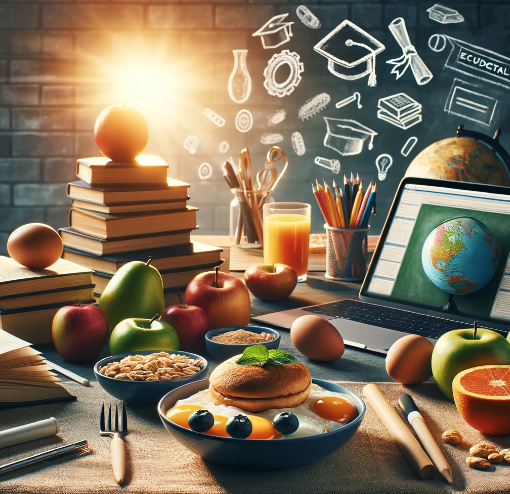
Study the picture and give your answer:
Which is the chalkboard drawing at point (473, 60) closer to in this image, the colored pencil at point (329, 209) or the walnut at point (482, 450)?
the colored pencil at point (329, 209)

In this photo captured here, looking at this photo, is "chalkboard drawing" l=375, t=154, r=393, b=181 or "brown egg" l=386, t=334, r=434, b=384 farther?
"chalkboard drawing" l=375, t=154, r=393, b=181

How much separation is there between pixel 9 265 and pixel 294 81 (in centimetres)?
245

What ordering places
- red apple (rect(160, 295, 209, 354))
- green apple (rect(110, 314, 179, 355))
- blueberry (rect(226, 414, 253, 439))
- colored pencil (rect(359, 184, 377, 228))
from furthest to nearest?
colored pencil (rect(359, 184, 377, 228)) < red apple (rect(160, 295, 209, 354)) < green apple (rect(110, 314, 179, 355)) < blueberry (rect(226, 414, 253, 439))

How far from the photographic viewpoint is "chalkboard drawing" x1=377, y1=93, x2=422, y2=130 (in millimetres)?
3445

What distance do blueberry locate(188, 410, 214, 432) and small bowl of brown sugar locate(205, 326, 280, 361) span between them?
0.35 metres

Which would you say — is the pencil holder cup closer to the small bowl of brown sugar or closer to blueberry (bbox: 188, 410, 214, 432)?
the small bowl of brown sugar

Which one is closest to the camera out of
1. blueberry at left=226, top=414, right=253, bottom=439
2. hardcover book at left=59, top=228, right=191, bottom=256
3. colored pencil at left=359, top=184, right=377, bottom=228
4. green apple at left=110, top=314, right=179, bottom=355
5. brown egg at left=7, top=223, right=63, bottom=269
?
blueberry at left=226, top=414, right=253, bottom=439

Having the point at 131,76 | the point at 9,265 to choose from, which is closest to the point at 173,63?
the point at 131,76

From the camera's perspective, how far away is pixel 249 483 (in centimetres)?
64

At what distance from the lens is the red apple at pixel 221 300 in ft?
3.90

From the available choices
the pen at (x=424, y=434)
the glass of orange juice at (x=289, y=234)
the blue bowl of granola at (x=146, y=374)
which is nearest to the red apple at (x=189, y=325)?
the blue bowl of granola at (x=146, y=374)

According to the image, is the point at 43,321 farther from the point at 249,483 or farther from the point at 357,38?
the point at 357,38

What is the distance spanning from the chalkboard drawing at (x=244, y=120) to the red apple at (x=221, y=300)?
92.3 inches

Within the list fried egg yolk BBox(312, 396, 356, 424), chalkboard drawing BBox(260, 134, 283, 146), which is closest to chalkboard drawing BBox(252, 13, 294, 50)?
chalkboard drawing BBox(260, 134, 283, 146)
